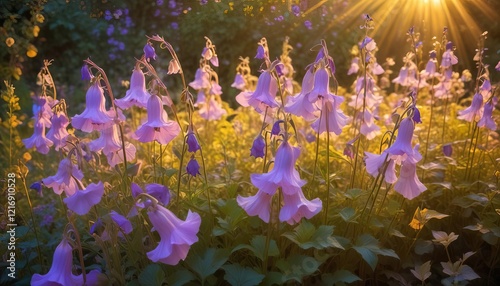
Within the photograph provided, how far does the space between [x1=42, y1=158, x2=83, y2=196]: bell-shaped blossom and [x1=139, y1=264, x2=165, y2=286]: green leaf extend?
14.9 inches

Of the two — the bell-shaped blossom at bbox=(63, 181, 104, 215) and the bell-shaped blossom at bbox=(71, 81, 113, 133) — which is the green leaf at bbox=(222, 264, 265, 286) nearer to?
the bell-shaped blossom at bbox=(63, 181, 104, 215)

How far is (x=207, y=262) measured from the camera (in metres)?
1.84

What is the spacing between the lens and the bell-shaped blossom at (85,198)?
1.72 metres

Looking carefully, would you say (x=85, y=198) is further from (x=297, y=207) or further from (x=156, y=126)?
(x=297, y=207)

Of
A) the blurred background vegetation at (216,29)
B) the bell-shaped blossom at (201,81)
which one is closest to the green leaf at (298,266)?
the blurred background vegetation at (216,29)

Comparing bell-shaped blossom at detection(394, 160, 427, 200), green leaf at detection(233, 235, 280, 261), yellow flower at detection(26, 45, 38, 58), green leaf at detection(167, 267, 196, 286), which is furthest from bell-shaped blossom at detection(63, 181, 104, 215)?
yellow flower at detection(26, 45, 38, 58)

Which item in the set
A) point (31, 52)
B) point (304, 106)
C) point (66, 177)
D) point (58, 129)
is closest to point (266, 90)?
point (304, 106)

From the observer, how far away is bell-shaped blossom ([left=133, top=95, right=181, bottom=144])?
1851 millimetres

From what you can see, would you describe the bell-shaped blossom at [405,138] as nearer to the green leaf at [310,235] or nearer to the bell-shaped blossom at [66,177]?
the green leaf at [310,235]

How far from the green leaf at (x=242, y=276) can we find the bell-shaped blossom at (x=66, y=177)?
0.60m

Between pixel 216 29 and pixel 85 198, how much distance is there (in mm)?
2329

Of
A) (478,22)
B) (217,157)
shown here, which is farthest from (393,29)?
(217,157)

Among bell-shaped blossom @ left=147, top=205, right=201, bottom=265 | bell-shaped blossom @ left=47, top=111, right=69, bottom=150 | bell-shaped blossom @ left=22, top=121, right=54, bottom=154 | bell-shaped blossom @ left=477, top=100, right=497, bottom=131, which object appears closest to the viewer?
bell-shaped blossom @ left=147, top=205, right=201, bottom=265

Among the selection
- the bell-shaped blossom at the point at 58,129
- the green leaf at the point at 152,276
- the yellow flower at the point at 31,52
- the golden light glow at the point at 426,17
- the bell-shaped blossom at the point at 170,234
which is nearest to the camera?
the bell-shaped blossom at the point at 170,234
